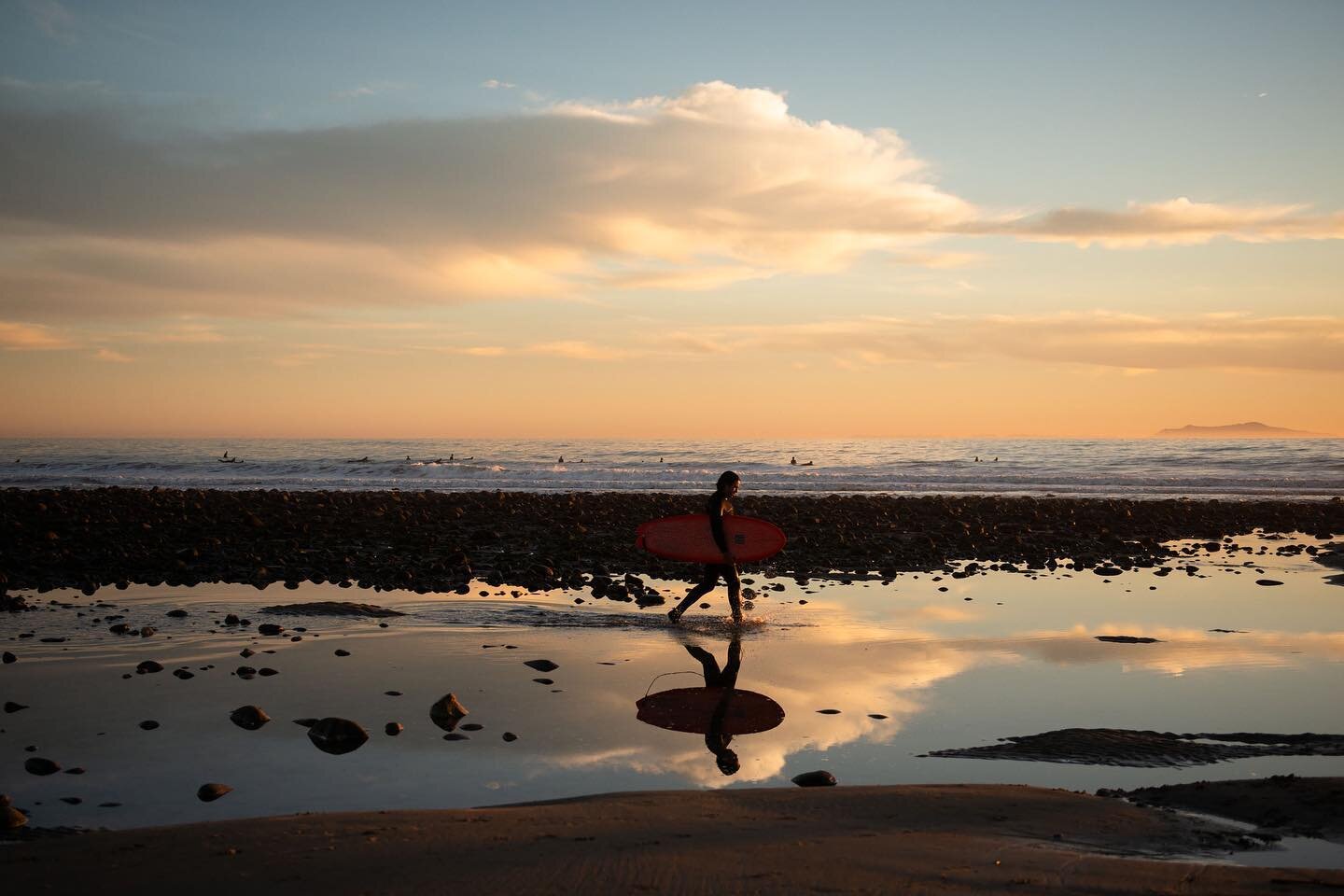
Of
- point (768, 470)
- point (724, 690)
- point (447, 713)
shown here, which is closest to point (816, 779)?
point (724, 690)

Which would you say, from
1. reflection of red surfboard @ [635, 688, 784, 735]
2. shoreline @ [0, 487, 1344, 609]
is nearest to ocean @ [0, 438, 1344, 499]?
shoreline @ [0, 487, 1344, 609]

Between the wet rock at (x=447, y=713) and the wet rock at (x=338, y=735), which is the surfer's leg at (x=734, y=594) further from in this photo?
the wet rock at (x=338, y=735)

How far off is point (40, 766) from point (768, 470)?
56.3 m

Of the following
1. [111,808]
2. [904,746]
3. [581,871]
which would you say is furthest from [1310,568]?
[111,808]

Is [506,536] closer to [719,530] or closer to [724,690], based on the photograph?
[719,530]

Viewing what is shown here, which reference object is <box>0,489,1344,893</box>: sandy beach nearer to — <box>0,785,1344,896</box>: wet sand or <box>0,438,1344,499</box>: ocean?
<box>0,785,1344,896</box>: wet sand

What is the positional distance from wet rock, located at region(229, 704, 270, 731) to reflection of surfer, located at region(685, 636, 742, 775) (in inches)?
135

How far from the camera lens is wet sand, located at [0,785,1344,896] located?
458 cm

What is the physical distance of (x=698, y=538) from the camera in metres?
15.2

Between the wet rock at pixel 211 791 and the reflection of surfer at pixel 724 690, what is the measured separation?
10.4 ft

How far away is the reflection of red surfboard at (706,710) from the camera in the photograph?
7.98 m

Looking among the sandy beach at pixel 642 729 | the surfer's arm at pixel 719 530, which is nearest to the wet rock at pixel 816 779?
the sandy beach at pixel 642 729

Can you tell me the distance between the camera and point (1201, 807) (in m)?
5.99

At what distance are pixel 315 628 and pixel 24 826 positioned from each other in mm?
6373
